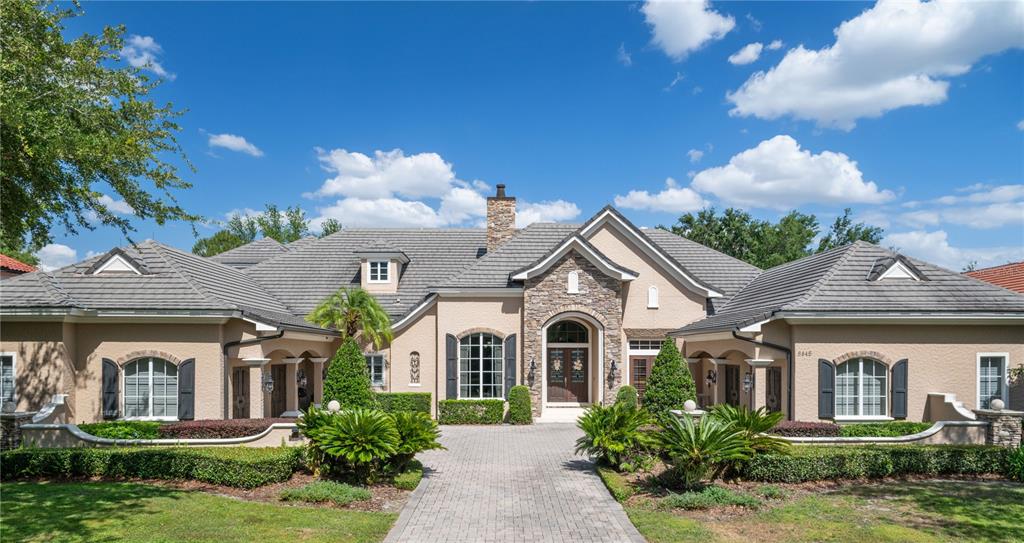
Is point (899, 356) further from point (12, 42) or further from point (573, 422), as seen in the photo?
point (12, 42)

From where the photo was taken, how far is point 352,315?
21672mm

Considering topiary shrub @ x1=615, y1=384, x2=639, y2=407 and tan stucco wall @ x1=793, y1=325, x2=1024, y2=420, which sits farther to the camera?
topiary shrub @ x1=615, y1=384, x2=639, y2=407

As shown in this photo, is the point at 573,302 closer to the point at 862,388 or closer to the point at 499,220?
the point at 499,220

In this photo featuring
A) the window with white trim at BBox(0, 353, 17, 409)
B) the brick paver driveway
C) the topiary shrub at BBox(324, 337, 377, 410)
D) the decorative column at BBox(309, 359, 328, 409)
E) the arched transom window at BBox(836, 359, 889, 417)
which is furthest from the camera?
the decorative column at BBox(309, 359, 328, 409)

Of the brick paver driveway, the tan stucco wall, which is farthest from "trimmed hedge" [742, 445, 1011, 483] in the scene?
the tan stucco wall

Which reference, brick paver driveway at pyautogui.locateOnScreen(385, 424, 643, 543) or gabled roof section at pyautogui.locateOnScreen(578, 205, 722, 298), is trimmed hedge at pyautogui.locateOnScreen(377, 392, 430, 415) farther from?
gabled roof section at pyautogui.locateOnScreen(578, 205, 722, 298)

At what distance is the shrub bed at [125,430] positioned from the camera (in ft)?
48.6

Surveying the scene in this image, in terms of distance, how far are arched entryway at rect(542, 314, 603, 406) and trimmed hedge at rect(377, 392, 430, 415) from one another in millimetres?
4489

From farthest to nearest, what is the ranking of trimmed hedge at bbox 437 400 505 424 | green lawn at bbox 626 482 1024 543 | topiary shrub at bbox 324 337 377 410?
trimmed hedge at bbox 437 400 505 424 → topiary shrub at bbox 324 337 377 410 → green lawn at bbox 626 482 1024 543

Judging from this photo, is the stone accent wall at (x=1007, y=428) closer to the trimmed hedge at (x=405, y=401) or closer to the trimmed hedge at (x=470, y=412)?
the trimmed hedge at (x=470, y=412)

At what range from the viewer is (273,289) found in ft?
84.5

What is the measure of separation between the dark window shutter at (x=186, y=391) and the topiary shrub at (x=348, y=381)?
3.69m

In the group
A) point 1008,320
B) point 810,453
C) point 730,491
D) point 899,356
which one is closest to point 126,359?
point 730,491

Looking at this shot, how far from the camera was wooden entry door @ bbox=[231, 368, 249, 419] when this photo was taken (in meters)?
18.2
